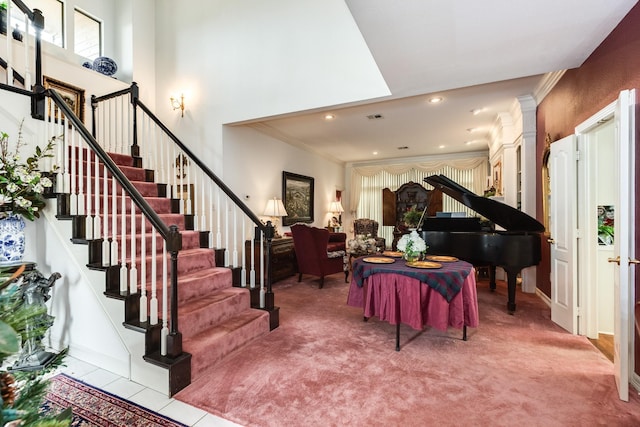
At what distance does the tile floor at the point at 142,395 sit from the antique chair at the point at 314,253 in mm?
2933

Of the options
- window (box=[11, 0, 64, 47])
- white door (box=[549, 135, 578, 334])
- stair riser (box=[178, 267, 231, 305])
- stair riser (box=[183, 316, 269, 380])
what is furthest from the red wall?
window (box=[11, 0, 64, 47])

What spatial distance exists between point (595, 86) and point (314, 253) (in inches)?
147

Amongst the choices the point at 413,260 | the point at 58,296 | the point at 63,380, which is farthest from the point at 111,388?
the point at 413,260

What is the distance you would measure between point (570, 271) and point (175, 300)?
3620mm

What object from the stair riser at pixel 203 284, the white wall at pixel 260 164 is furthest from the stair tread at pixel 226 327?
the white wall at pixel 260 164

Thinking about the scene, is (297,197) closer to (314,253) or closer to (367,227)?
(314,253)

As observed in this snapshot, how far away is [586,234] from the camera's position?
2.86 meters

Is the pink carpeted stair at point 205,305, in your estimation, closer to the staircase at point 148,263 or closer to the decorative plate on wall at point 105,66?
the staircase at point 148,263

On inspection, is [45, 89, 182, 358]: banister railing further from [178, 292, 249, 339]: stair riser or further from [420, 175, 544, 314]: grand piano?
[420, 175, 544, 314]: grand piano

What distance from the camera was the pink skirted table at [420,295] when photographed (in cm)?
256

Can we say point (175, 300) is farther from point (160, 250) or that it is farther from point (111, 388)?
point (160, 250)

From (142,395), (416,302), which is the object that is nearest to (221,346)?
(142,395)

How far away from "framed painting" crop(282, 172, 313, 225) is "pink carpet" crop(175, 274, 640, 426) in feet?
11.1

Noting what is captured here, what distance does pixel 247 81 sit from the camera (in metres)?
4.45
